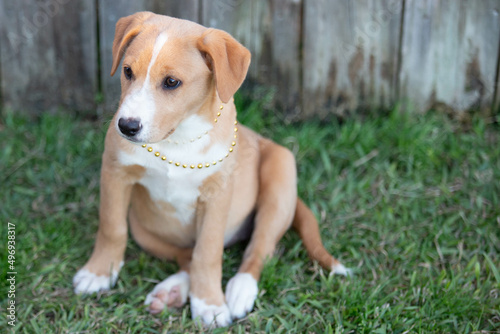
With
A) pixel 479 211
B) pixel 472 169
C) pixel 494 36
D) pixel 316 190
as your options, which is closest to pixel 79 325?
pixel 316 190

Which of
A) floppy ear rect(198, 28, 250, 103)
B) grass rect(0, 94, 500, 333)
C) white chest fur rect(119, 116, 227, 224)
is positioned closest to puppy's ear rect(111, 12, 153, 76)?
floppy ear rect(198, 28, 250, 103)

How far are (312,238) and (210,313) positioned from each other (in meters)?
0.76

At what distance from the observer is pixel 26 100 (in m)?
4.63

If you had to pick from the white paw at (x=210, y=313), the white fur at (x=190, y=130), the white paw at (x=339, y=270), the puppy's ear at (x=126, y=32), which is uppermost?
the puppy's ear at (x=126, y=32)

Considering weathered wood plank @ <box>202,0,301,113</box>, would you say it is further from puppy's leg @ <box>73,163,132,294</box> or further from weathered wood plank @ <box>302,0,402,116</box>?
puppy's leg @ <box>73,163,132,294</box>

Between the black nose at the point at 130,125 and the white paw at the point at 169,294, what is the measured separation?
105 cm

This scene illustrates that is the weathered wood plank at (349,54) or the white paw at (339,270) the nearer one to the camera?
the white paw at (339,270)

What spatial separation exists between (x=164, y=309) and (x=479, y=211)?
7.12ft

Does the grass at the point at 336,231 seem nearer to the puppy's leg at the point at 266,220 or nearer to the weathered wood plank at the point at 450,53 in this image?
the puppy's leg at the point at 266,220

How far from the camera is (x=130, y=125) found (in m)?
2.45

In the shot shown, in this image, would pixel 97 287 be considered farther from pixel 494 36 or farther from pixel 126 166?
pixel 494 36

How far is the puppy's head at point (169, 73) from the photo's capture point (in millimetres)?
2490

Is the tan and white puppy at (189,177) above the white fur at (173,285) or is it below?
above

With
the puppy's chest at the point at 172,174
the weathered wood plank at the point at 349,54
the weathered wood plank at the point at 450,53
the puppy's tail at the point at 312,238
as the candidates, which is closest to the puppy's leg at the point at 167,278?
the puppy's chest at the point at 172,174
